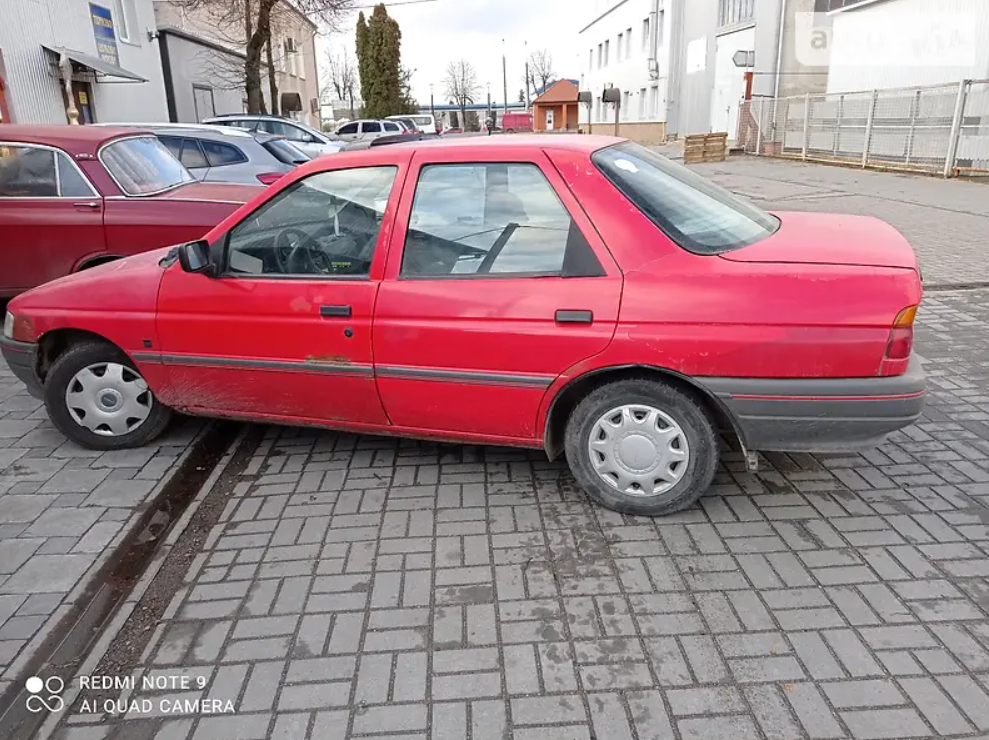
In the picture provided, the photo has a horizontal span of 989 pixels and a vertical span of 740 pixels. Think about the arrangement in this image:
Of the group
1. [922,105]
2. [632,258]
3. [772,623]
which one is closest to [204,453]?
[632,258]

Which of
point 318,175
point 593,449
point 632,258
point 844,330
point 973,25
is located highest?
point 973,25

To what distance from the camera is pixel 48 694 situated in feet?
8.30

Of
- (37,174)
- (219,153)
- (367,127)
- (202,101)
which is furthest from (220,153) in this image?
(202,101)

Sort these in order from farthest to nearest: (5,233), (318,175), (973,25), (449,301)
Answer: (973,25) → (5,233) → (318,175) → (449,301)

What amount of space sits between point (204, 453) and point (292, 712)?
2.27m

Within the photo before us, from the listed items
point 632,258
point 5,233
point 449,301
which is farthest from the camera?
point 5,233

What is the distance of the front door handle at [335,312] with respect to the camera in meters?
3.50

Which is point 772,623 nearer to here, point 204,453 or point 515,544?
point 515,544

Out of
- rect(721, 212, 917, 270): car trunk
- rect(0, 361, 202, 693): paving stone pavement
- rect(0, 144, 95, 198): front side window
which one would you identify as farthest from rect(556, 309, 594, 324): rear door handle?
rect(0, 144, 95, 198): front side window

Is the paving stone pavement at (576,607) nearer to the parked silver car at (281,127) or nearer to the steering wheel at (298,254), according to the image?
the steering wheel at (298,254)

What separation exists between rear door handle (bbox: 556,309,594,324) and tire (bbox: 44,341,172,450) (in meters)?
2.42

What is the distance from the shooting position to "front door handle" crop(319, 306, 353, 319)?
11.5ft

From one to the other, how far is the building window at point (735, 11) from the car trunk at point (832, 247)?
29562mm

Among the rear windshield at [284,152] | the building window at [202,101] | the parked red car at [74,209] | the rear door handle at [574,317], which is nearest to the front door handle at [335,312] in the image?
the rear door handle at [574,317]
